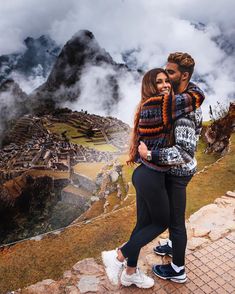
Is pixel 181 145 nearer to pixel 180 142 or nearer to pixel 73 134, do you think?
pixel 180 142

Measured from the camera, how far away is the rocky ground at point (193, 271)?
3109mm

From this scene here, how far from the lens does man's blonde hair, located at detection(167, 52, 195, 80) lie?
249 centimetres

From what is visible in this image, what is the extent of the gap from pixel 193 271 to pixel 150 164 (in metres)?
1.45

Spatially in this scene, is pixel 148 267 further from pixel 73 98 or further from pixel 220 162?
pixel 73 98

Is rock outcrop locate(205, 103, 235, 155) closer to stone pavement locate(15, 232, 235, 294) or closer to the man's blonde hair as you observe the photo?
stone pavement locate(15, 232, 235, 294)

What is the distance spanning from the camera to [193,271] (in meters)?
3.31

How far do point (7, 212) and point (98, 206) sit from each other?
67.1 ft

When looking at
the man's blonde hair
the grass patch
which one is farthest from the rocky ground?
the grass patch

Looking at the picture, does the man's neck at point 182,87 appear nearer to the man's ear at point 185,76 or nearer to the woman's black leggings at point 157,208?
the man's ear at point 185,76

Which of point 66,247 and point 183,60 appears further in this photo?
point 66,247

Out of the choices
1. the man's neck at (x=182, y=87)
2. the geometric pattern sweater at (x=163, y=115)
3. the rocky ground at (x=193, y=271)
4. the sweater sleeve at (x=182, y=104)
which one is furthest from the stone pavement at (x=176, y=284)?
the man's neck at (x=182, y=87)

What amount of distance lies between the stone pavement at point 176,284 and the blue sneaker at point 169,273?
0.15ft

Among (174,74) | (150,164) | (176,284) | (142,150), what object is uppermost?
(174,74)

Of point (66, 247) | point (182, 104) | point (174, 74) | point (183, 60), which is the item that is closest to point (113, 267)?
point (66, 247)
